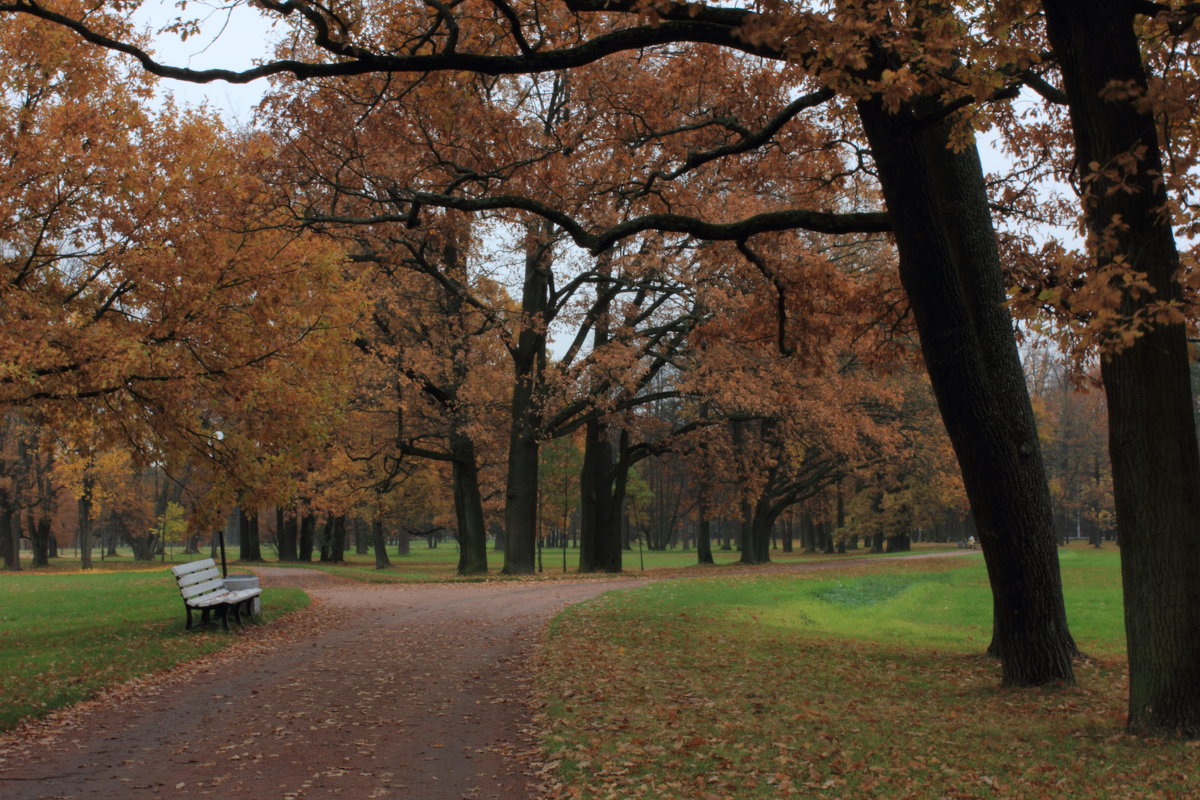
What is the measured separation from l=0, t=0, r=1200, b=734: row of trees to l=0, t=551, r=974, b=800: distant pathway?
335 cm

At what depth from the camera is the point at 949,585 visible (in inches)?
906

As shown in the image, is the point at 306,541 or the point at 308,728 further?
the point at 306,541

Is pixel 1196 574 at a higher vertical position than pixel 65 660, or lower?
higher

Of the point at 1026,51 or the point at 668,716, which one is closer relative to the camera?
the point at 1026,51

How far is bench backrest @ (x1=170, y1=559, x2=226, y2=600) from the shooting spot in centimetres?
1293

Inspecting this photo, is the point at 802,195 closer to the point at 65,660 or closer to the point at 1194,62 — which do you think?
the point at 1194,62

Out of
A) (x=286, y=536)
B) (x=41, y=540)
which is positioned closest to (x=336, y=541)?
(x=286, y=536)

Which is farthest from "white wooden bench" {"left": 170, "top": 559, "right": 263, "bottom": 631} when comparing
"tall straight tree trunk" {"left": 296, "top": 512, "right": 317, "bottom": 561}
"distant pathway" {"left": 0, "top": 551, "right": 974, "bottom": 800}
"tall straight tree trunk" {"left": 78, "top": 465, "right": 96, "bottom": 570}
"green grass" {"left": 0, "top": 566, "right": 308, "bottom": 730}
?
"tall straight tree trunk" {"left": 296, "top": 512, "right": 317, "bottom": 561}

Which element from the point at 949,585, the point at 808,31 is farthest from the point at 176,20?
the point at 949,585

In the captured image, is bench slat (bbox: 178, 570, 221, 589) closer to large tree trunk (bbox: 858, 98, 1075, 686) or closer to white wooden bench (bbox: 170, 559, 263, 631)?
white wooden bench (bbox: 170, 559, 263, 631)

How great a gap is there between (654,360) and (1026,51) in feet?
65.6

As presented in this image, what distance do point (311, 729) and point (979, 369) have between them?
257 inches

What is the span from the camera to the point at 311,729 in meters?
7.28

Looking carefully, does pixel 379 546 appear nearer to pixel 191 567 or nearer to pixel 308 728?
pixel 191 567
